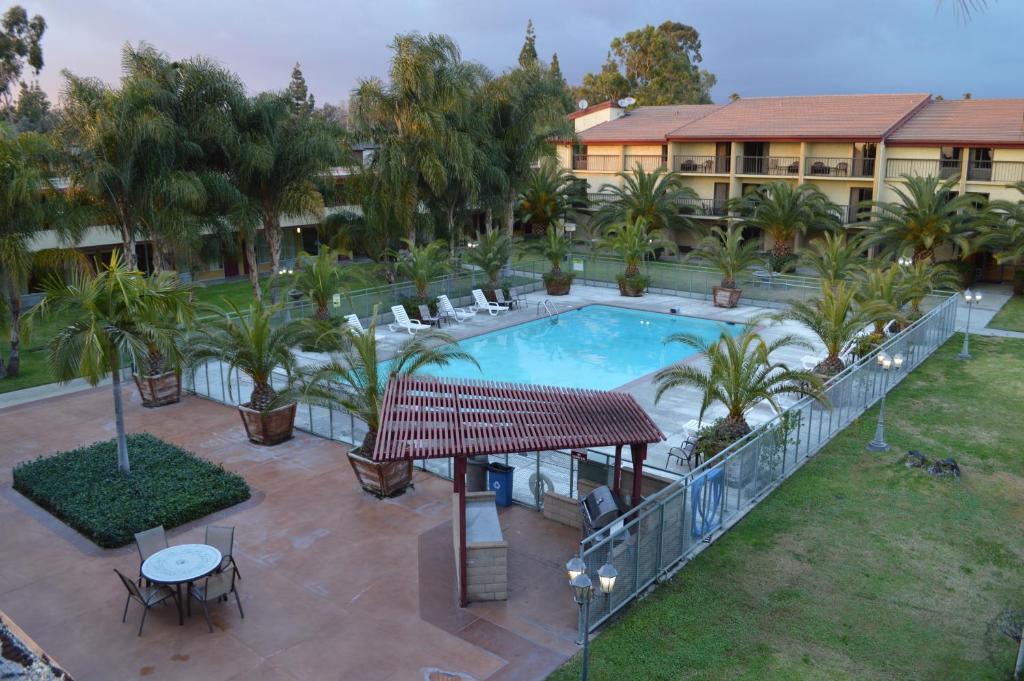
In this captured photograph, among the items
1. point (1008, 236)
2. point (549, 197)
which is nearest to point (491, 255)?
point (549, 197)

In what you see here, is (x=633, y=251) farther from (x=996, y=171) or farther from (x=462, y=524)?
(x=462, y=524)

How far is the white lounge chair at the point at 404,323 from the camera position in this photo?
87.7 ft

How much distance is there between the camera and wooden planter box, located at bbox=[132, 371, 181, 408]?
1866cm

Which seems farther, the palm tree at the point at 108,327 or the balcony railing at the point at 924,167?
the balcony railing at the point at 924,167

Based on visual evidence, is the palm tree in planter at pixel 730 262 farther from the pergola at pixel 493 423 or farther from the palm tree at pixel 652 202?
the pergola at pixel 493 423

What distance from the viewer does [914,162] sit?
36.4m

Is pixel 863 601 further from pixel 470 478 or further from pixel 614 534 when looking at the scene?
pixel 470 478

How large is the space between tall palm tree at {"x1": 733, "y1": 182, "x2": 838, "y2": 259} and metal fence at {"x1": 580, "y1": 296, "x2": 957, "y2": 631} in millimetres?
18235

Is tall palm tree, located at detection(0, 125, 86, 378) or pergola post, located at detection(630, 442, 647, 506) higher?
tall palm tree, located at detection(0, 125, 86, 378)

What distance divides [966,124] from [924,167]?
2708mm

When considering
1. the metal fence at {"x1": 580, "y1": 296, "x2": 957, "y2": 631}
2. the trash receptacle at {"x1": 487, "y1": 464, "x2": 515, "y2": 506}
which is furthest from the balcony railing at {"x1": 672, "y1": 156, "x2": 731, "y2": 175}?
the trash receptacle at {"x1": 487, "y1": 464, "x2": 515, "y2": 506}

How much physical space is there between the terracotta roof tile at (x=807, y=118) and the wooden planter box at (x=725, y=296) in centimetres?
1244

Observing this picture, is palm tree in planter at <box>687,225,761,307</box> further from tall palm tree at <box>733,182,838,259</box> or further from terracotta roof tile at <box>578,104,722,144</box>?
terracotta roof tile at <box>578,104,722,144</box>

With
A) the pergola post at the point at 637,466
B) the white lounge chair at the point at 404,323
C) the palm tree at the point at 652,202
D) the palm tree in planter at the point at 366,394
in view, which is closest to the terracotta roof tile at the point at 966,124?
the palm tree at the point at 652,202
